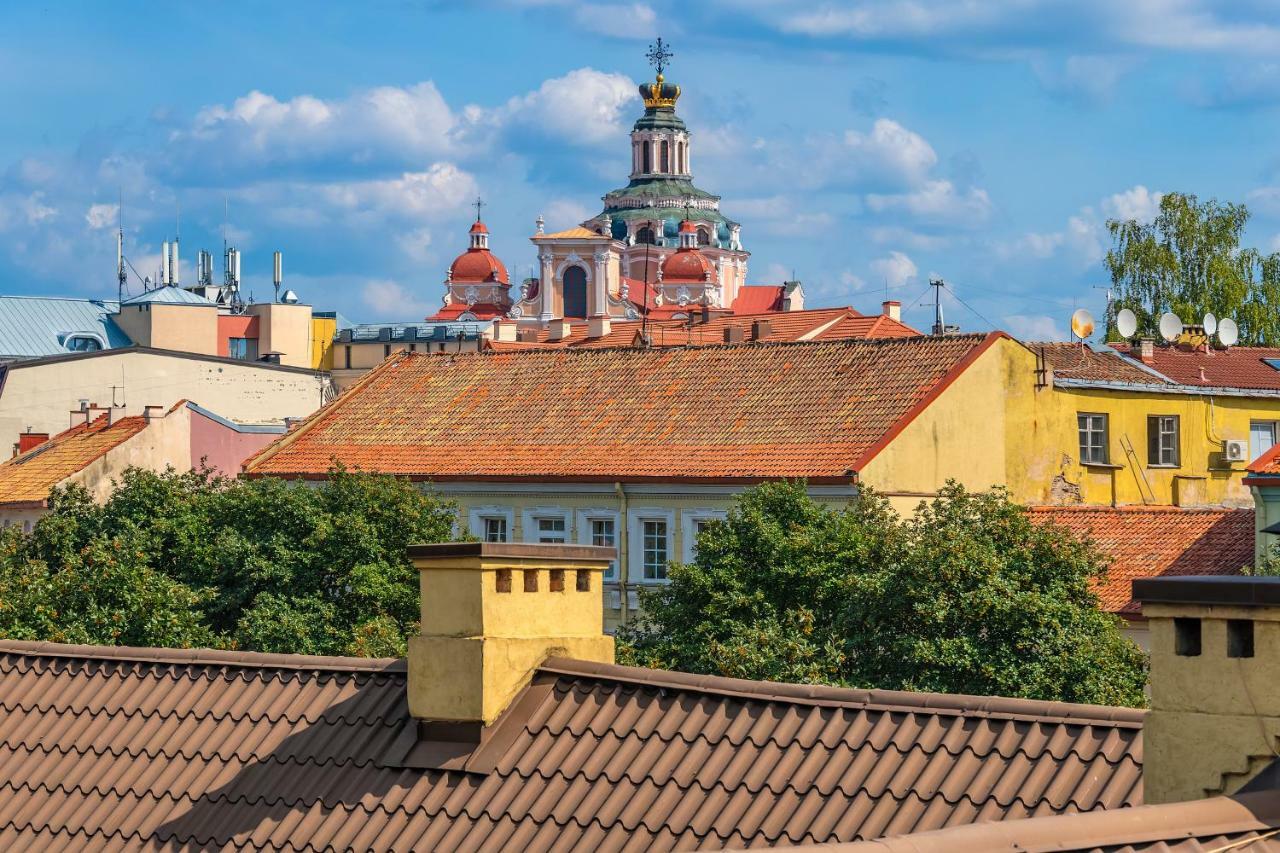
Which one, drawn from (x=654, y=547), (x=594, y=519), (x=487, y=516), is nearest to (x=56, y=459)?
(x=487, y=516)

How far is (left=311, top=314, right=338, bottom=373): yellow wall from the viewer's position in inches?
5232

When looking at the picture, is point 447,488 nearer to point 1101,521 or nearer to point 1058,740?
point 1101,521

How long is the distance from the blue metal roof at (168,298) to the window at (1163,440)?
244 ft

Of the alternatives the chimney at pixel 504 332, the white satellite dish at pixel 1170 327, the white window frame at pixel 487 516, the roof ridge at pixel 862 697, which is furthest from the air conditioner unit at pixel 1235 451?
the chimney at pixel 504 332

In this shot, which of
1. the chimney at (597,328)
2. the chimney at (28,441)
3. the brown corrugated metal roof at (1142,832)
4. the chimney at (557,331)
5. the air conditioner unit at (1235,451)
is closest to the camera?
the brown corrugated metal roof at (1142,832)

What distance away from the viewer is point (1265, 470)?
3809 cm

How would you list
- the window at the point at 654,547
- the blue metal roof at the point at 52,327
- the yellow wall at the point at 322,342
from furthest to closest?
the yellow wall at the point at 322,342, the blue metal roof at the point at 52,327, the window at the point at 654,547

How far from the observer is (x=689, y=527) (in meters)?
46.2

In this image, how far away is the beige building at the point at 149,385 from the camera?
76438 mm

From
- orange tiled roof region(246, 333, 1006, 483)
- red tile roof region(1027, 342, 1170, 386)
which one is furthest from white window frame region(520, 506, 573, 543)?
red tile roof region(1027, 342, 1170, 386)

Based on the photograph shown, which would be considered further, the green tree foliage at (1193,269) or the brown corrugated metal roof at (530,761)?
the green tree foliage at (1193,269)

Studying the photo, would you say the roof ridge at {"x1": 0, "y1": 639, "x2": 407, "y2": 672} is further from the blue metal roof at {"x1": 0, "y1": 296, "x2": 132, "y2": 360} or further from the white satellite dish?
the blue metal roof at {"x1": 0, "y1": 296, "x2": 132, "y2": 360}

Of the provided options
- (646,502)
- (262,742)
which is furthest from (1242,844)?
(646,502)

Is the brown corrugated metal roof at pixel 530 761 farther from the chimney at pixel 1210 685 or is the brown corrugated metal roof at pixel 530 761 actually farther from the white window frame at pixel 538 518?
the white window frame at pixel 538 518
